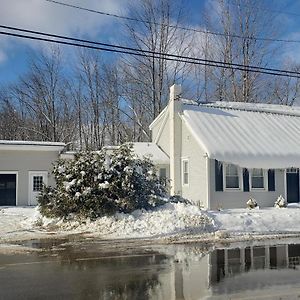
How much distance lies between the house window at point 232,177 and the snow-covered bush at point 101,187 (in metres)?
6.05

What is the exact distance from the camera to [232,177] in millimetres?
25391

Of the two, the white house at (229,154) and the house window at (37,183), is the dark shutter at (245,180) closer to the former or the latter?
the white house at (229,154)

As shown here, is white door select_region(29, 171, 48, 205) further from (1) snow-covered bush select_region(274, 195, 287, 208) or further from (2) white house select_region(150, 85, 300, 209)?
(1) snow-covered bush select_region(274, 195, 287, 208)

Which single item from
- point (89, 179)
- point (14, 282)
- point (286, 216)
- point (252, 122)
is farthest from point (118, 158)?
point (252, 122)

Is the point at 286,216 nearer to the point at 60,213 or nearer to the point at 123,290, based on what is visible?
the point at 60,213

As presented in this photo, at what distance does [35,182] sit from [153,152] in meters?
8.28

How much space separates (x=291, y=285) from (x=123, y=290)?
3.38 metres

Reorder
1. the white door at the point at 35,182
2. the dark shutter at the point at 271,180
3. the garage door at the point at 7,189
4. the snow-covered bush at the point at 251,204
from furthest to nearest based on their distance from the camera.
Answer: the white door at the point at 35,182 → the garage door at the point at 7,189 → the dark shutter at the point at 271,180 → the snow-covered bush at the point at 251,204

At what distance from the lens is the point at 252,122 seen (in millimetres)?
29547

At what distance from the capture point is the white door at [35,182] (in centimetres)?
3033

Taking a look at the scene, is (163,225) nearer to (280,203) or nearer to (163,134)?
(280,203)

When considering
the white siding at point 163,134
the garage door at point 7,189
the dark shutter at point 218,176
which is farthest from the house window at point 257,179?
the garage door at point 7,189

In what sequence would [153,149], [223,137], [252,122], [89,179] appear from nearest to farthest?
[89,179], [223,137], [252,122], [153,149]

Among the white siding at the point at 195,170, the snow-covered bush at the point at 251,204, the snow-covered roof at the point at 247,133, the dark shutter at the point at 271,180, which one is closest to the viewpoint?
the snow-covered bush at the point at 251,204
